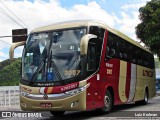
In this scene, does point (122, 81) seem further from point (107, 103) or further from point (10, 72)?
point (10, 72)

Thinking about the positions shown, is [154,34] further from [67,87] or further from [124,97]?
[67,87]

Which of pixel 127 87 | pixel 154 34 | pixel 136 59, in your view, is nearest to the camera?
pixel 127 87

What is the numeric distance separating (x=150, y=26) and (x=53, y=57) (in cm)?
2055

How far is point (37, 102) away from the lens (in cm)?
1146

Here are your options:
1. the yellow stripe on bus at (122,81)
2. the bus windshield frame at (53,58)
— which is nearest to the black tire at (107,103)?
the yellow stripe on bus at (122,81)

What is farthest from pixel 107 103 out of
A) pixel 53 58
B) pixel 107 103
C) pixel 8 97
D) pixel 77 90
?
pixel 8 97

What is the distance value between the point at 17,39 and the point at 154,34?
12008 mm

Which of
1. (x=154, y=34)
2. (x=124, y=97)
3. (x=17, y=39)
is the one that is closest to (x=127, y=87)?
(x=124, y=97)

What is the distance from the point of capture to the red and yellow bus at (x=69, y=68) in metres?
11.3

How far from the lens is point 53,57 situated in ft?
38.6

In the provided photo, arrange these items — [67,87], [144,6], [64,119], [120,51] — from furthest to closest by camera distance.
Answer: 1. [144,6]
2. [120,51]
3. [64,119]
4. [67,87]

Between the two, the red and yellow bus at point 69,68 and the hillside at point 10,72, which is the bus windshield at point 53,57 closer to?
the red and yellow bus at point 69,68

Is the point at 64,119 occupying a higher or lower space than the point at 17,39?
lower

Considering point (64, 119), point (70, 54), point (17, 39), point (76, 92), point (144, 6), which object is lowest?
point (64, 119)
